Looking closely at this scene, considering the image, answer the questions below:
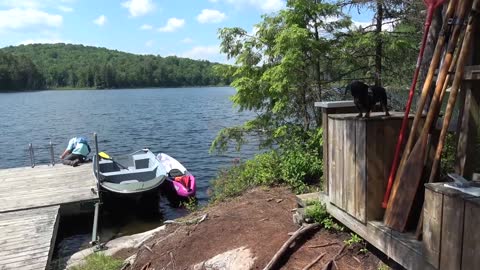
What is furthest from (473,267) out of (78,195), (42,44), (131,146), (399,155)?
(42,44)

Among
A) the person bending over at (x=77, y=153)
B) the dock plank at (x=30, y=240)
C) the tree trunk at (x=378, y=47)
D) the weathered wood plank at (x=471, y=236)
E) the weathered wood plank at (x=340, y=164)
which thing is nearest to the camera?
Answer: the weathered wood plank at (x=471, y=236)

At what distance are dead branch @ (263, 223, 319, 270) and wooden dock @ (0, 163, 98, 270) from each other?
4518 millimetres

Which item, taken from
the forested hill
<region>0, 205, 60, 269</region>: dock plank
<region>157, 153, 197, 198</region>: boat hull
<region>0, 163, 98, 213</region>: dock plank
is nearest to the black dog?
<region>0, 205, 60, 269</region>: dock plank

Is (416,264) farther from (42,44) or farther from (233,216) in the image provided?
(42,44)

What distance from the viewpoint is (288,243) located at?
417cm

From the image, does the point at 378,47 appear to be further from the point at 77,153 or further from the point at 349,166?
the point at 77,153

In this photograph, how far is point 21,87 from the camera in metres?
106

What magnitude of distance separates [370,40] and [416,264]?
4.98m

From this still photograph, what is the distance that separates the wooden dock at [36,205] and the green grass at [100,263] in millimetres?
848

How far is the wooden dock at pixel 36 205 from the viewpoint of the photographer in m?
7.21

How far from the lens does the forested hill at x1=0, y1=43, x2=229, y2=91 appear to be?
335 ft

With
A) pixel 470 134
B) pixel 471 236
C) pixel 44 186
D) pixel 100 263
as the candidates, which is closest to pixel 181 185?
pixel 44 186

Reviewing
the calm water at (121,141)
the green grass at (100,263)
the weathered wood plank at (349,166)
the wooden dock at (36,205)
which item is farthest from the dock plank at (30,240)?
the weathered wood plank at (349,166)

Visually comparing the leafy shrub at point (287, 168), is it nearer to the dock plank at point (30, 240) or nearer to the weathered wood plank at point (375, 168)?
the weathered wood plank at point (375, 168)
